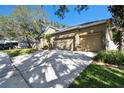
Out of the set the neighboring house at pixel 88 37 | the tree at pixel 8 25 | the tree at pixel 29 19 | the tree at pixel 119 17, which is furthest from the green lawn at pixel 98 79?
the tree at pixel 8 25

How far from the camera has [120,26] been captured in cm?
1430

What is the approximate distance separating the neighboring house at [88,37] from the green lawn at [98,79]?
9.35 m

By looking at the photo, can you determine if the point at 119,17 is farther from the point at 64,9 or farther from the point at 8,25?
the point at 8,25

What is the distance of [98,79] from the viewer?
303 inches

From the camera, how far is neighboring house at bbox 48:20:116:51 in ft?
60.2

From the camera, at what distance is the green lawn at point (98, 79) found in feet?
22.7

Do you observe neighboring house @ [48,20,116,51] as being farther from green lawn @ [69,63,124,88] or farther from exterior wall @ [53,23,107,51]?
green lawn @ [69,63,124,88]

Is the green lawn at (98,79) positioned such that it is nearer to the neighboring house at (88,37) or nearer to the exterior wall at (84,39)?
the neighboring house at (88,37)

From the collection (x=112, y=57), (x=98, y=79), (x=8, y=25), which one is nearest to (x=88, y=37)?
(x=112, y=57)

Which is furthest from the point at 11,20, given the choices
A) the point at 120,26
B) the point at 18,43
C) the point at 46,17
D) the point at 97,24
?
the point at 120,26

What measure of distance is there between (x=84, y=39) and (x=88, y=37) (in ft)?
2.38

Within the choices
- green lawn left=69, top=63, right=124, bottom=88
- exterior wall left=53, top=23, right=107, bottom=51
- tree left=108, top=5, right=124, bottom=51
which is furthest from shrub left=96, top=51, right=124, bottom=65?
exterior wall left=53, top=23, right=107, bottom=51
